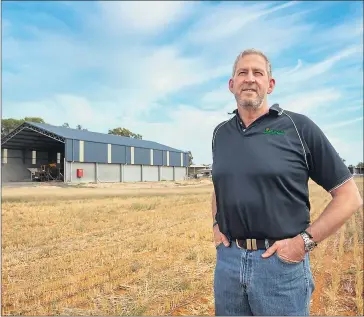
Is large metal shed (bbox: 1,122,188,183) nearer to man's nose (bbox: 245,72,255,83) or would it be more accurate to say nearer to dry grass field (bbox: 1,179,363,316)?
dry grass field (bbox: 1,179,363,316)

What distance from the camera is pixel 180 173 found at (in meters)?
52.9

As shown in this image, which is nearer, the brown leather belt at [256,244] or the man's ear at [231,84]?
the brown leather belt at [256,244]

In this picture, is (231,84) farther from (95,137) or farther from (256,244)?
(95,137)

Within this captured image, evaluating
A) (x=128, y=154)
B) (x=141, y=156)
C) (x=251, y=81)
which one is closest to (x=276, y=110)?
(x=251, y=81)

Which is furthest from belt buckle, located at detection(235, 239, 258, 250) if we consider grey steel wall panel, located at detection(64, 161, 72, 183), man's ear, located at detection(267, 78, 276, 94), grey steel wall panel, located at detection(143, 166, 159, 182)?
grey steel wall panel, located at detection(143, 166, 159, 182)

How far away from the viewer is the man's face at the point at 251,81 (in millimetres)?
2576

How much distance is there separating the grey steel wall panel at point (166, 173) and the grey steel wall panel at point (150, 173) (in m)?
1.07

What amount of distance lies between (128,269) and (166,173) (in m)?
→ 43.4

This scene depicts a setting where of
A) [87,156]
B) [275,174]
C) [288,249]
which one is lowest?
[288,249]

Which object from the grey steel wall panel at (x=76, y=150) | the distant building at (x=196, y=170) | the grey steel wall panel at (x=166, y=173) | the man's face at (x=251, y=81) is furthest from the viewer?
the distant building at (x=196, y=170)

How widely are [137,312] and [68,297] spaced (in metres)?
1.22

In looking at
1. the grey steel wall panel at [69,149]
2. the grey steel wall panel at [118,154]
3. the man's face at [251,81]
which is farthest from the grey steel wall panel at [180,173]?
the man's face at [251,81]

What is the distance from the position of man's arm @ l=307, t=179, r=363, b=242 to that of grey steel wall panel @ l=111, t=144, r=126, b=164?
42.2 meters

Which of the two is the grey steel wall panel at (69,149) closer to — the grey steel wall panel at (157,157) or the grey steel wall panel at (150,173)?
the grey steel wall panel at (150,173)
